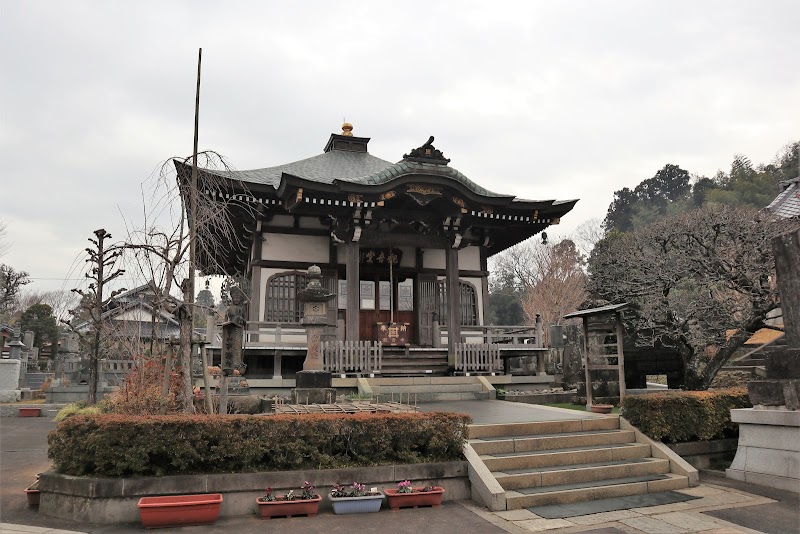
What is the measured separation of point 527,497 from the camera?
6.48 metres

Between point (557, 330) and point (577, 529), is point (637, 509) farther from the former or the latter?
point (557, 330)

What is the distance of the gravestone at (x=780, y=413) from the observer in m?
7.21

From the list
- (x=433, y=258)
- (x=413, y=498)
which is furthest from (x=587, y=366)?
(x=433, y=258)

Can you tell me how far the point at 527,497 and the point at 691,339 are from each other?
8.65 m

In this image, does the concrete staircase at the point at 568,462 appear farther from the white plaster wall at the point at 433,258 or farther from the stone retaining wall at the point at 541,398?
the white plaster wall at the point at 433,258

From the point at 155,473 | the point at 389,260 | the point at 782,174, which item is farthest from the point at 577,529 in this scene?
the point at 782,174

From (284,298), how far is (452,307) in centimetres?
518

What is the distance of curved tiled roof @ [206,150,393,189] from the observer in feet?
52.6

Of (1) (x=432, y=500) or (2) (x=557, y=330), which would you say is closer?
(1) (x=432, y=500)

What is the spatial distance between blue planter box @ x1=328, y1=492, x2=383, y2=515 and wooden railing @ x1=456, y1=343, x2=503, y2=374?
845cm

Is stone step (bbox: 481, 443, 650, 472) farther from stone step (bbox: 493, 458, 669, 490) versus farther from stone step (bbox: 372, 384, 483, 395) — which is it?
stone step (bbox: 372, 384, 483, 395)

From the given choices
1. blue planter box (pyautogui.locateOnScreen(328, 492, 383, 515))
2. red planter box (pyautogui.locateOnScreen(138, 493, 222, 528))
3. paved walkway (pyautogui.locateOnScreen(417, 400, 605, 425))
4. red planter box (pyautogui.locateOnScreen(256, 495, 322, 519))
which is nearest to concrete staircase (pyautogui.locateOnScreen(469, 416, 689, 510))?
paved walkway (pyautogui.locateOnScreen(417, 400, 605, 425))

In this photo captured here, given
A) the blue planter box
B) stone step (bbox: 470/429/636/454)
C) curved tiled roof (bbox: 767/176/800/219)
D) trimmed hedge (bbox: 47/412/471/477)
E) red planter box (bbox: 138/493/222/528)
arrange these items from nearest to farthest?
red planter box (bbox: 138/493/222/528) → trimmed hedge (bbox: 47/412/471/477) → the blue planter box → stone step (bbox: 470/429/636/454) → curved tiled roof (bbox: 767/176/800/219)

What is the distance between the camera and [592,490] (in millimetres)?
6785
